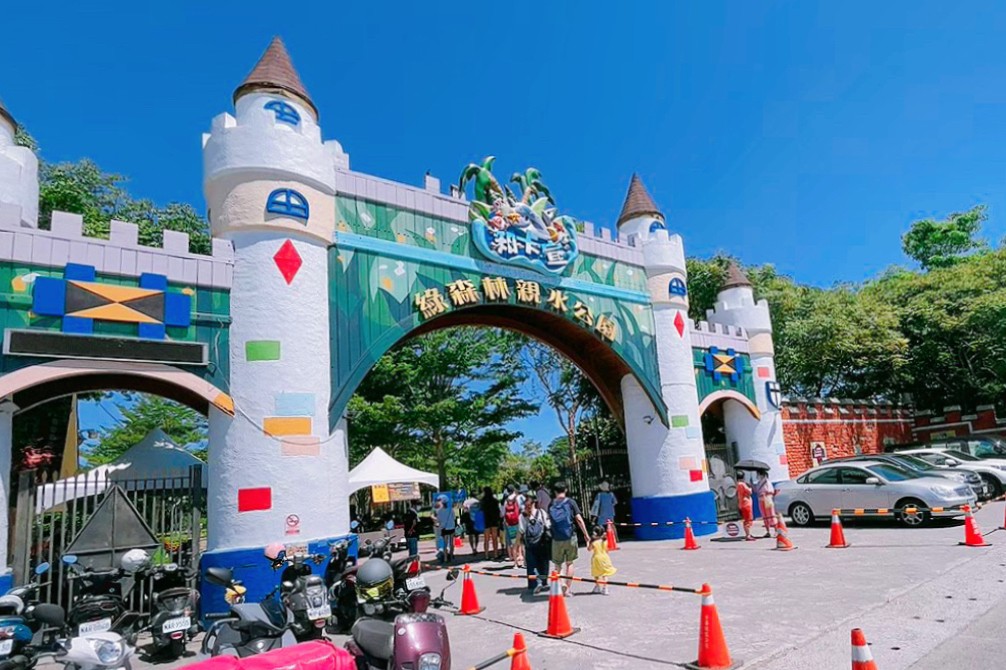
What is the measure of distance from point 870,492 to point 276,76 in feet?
50.1

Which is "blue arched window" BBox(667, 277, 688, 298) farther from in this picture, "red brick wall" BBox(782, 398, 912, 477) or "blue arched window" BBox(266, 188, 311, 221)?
"blue arched window" BBox(266, 188, 311, 221)

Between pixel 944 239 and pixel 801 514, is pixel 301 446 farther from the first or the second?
pixel 944 239

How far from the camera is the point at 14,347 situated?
345 inches

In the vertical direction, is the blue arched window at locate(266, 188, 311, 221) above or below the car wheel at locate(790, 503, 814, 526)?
above

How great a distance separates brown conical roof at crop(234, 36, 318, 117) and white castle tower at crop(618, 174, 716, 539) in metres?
9.70

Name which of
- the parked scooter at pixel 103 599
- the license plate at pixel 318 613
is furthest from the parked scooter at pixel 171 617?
the license plate at pixel 318 613

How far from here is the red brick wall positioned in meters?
23.6

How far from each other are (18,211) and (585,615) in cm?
983

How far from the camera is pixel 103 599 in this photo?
752 centimetres

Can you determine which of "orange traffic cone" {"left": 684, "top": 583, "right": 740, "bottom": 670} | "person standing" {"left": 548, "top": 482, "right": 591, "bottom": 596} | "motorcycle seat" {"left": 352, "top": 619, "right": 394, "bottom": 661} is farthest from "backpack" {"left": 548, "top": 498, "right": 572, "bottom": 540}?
"motorcycle seat" {"left": 352, "top": 619, "right": 394, "bottom": 661}

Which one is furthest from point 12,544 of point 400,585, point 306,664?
point 306,664

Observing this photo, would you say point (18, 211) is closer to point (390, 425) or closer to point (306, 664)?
point (306, 664)

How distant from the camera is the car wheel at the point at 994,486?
1839 centimetres

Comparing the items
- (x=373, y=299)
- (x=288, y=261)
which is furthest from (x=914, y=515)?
(x=288, y=261)
